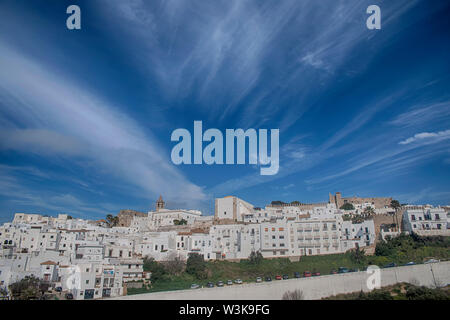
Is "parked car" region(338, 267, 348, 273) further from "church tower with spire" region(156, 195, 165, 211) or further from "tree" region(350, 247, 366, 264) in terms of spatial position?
"church tower with spire" region(156, 195, 165, 211)

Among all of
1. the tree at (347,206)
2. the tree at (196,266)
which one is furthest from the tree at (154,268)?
the tree at (347,206)

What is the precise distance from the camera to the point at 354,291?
24.8 m

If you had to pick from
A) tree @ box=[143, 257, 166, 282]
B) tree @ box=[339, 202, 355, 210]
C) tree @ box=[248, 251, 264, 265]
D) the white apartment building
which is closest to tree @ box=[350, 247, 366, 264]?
the white apartment building

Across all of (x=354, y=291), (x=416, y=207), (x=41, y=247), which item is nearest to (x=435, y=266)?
(x=354, y=291)

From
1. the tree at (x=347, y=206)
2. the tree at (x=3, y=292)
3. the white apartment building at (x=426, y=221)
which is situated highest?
the tree at (x=347, y=206)

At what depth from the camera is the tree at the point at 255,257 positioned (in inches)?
1342

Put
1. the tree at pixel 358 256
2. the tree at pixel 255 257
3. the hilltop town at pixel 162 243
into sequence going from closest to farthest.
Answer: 1. the hilltop town at pixel 162 243
2. the tree at pixel 358 256
3. the tree at pixel 255 257

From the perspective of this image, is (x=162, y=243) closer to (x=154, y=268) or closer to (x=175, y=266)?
(x=175, y=266)

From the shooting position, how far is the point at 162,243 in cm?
3697

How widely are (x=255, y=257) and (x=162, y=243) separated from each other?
423 inches

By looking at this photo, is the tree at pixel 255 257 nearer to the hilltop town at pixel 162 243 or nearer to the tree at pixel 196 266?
the hilltop town at pixel 162 243

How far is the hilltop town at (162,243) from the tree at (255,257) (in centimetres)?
68
